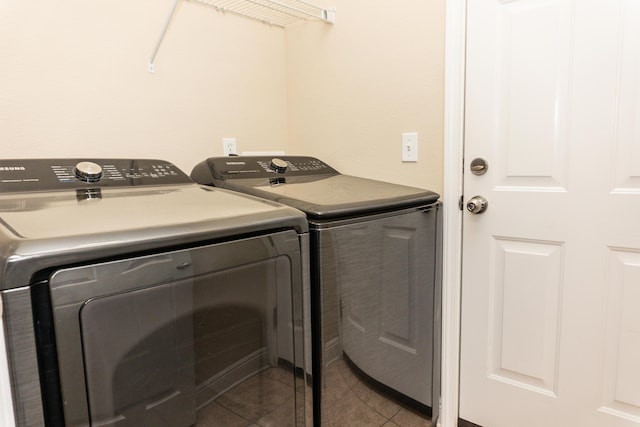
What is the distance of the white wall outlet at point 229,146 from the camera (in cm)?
190

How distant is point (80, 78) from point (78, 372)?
1147 mm

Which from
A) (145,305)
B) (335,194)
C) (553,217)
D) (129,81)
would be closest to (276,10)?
(129,81)

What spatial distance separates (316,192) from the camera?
4.66ft

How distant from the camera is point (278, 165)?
1.71 metres

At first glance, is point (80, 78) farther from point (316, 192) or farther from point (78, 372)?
point (78, 372)

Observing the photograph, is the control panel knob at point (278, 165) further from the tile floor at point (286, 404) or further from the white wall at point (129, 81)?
the tile floor at point (286, 404)

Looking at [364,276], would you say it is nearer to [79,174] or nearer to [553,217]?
[553,217]

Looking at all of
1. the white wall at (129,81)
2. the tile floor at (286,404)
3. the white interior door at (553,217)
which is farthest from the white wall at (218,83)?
the tile floor at (286,404)

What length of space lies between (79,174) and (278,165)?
73cm

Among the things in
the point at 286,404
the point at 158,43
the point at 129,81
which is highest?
the point at 158,43

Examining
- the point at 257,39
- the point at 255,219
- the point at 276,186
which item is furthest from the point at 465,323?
the point at 257,39

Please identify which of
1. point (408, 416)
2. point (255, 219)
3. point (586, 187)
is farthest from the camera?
point (408, 416)

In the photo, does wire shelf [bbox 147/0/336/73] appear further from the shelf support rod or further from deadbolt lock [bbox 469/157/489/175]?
deadbolt lock [bbox 469/157/489/175]

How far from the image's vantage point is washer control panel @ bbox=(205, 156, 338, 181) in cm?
156
